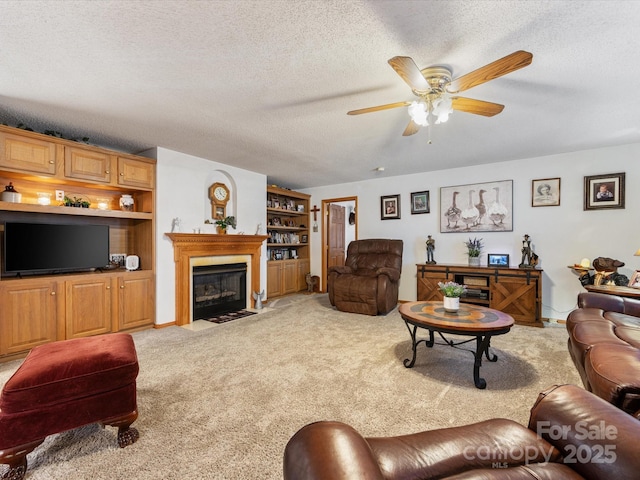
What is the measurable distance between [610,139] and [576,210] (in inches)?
37.9

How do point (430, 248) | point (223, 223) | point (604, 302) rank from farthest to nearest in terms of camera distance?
point (430, 248)
point (223, 223)
point (604, 302)

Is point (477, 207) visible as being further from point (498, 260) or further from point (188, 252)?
point (188, 252)

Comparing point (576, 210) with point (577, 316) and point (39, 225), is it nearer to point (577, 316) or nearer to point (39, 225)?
point (577, 316)

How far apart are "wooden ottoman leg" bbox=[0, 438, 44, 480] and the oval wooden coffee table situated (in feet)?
8.36

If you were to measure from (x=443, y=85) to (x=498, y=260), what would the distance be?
3404 millimetres

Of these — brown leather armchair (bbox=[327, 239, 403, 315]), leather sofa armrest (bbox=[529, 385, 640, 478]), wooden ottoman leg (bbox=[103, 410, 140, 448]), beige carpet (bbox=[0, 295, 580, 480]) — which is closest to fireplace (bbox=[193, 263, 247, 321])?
beige carpet (bbox=[0, 295, 580, 480])

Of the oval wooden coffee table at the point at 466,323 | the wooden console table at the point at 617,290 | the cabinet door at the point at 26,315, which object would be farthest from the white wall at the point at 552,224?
the cabinet door at the point at 26,315

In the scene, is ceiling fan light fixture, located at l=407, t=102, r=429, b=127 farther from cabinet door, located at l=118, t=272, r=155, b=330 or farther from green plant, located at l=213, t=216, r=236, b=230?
cabinet door, located at l=118, t=272, r=155, b=330

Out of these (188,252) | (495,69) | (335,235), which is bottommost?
(188,252)

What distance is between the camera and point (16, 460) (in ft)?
4.71

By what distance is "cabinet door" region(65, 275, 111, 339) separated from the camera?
313 centimetres

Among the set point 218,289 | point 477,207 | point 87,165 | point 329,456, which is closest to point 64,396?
point 329,456

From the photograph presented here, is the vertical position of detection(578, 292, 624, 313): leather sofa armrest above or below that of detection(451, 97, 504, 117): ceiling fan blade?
below

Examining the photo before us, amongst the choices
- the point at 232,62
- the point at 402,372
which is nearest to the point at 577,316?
the point at 402,372
